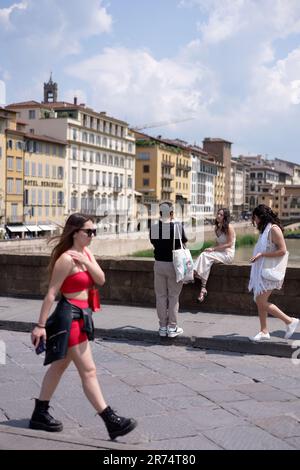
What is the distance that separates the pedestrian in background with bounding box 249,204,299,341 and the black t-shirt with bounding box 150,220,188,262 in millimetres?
950

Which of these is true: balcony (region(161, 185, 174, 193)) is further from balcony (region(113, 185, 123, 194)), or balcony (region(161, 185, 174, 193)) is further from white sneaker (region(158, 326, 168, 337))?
white sneaker (region(158, 326, 168, 337))

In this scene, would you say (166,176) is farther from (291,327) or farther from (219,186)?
(291,327)

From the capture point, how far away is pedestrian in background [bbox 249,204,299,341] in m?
8.06

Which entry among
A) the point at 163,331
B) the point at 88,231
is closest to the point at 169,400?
the point at 88,231

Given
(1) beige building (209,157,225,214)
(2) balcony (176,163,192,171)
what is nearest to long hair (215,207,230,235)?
(2) balcony (176,163,192,171)

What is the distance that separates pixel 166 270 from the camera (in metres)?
8.36

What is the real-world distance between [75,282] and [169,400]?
5.20 feet

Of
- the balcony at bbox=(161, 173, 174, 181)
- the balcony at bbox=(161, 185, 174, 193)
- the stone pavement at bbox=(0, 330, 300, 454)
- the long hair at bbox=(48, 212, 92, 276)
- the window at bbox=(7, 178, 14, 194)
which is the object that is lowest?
the stone pavement at bbox=(0, 330, 300, 454)

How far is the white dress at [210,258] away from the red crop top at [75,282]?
519cm

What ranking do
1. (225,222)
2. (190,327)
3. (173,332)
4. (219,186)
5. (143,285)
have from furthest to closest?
(219,186) → (143,285) → (225,222) → (190,327) → (173,332)

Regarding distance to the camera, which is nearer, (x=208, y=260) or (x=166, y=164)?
(x=208, y=260)

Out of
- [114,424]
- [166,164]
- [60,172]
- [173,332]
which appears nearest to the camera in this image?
[114,424]

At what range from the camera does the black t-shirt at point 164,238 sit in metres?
8.34

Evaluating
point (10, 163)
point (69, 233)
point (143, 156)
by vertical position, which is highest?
point (143, 156)
